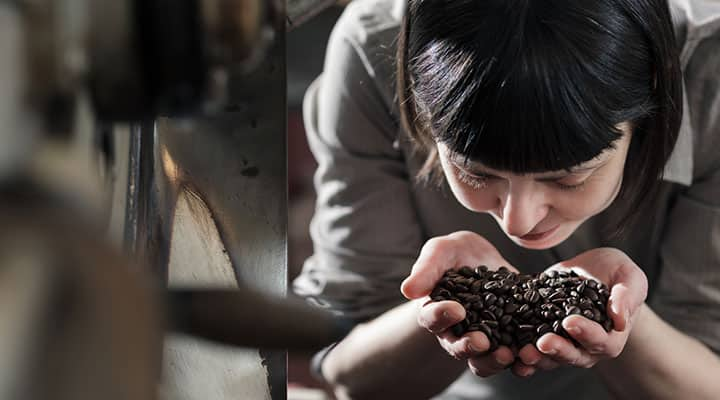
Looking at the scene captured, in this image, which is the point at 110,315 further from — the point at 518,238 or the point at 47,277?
the point at 518,238

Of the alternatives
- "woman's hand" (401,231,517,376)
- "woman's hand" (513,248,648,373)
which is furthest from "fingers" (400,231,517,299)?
"woman's hand" (513,248,648,373)

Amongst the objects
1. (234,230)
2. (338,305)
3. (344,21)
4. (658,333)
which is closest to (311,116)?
(344,21)

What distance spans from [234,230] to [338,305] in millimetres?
570

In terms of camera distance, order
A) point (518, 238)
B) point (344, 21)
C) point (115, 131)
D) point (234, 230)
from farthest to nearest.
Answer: point (344, 21)
point (518, 238)
point (234, 230)
point (115, 131)

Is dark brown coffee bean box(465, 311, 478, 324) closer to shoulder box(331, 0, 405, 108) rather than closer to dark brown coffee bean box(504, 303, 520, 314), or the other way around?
dark brown coffee bean box(504, 303, 520, 314)

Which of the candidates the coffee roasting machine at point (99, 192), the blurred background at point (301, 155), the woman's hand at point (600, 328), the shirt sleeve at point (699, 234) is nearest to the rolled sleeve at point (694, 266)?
the shirt sleeve at point (699, 234)

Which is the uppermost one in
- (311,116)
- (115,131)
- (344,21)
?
(115,131)

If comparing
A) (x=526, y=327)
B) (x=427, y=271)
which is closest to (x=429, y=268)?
(x=427, y=271)

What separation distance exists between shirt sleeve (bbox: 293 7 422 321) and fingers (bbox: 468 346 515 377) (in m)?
0.27

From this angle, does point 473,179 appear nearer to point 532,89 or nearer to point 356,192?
point 532,89

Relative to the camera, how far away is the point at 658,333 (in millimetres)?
1017

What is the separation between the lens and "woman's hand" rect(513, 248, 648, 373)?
0.83 m

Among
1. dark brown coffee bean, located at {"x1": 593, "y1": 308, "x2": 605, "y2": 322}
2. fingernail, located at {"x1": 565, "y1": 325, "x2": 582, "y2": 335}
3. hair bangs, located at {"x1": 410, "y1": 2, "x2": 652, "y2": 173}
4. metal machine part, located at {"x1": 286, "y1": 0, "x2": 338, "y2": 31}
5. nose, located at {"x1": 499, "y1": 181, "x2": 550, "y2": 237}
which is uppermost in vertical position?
metal machine part, located at {"x1": 286, "y1": 0, "x2": 338, "y2": 31}

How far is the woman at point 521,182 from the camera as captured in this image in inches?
29.4
